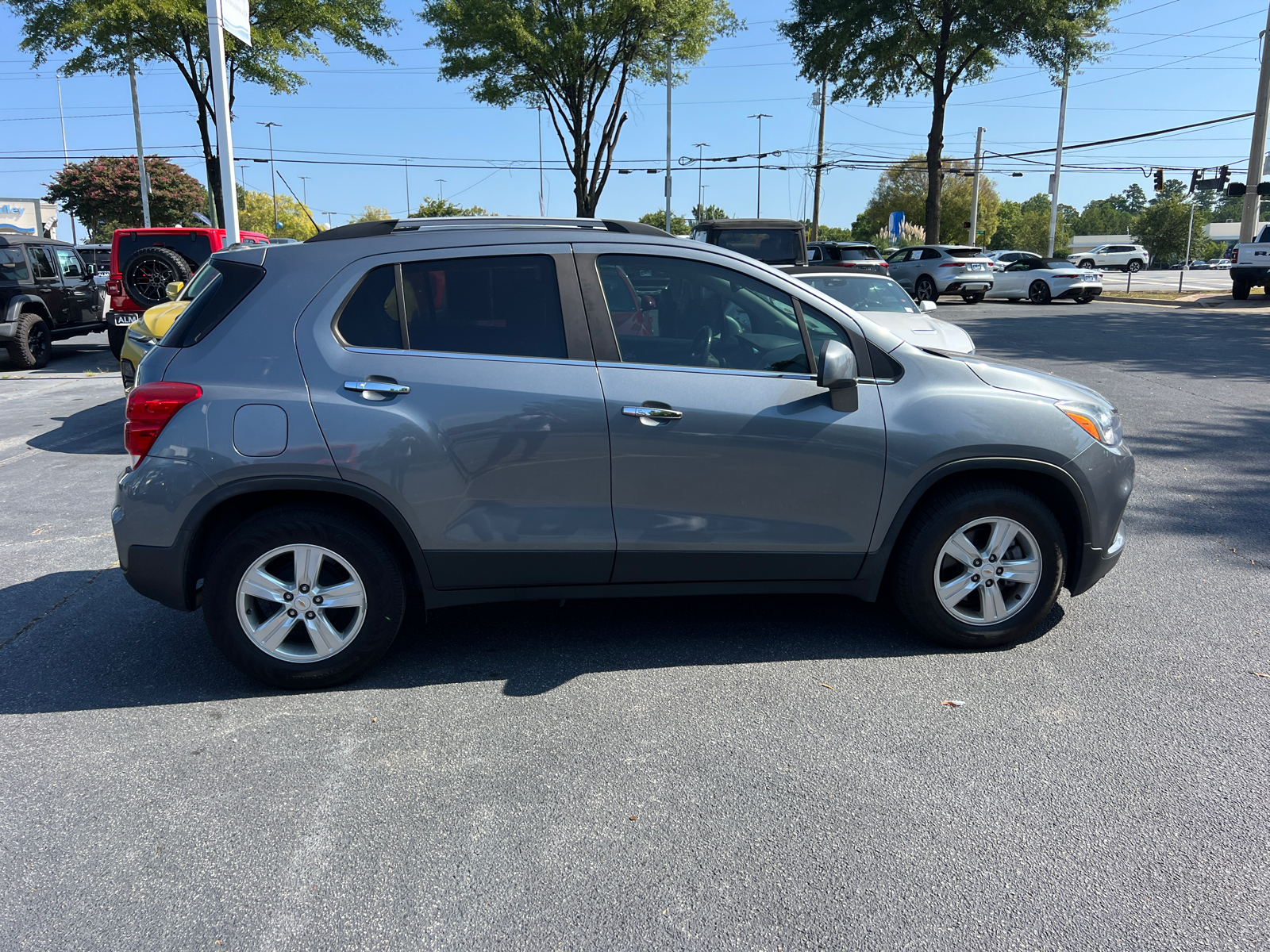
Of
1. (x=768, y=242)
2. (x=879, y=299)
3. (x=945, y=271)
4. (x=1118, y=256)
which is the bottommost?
(x=879, y=299)

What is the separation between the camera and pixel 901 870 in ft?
8.69

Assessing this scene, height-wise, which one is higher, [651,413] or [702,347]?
[702,347]

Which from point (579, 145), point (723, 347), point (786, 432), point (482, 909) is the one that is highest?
point (579, 145)

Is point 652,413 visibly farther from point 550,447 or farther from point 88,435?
point 88,435

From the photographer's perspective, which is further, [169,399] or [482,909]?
[169,399]

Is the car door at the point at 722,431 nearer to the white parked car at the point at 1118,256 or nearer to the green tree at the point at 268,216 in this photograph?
the white parked car at the point at 1118,256

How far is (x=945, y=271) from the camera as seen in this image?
89.2 feet

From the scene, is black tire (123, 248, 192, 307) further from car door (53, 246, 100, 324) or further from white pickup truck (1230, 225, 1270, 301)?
white pickup truck (1230, 225, 1270, 301)

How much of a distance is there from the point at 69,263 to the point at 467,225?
1512 centimetres

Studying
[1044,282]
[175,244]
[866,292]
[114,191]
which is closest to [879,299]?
[866,292]

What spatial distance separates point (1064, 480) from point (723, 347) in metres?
1.56

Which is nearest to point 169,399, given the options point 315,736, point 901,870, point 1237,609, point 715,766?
point 315,736

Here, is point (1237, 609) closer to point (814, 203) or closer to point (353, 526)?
point (353, 526)

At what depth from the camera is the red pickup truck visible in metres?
13.2
